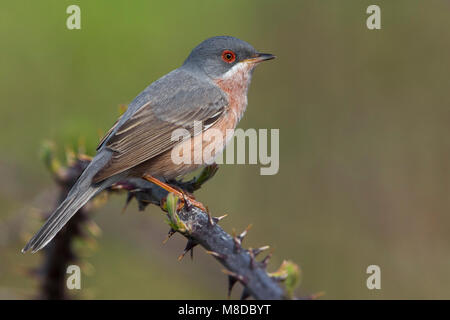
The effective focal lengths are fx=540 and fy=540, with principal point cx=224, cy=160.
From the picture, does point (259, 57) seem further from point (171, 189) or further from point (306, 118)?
point (171, 189)

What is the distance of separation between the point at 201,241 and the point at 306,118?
358cm

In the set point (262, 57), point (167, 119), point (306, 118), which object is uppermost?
point (262, 57)

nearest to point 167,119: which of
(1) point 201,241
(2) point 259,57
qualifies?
(2) point 259,57

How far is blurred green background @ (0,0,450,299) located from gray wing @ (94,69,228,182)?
1.27 m

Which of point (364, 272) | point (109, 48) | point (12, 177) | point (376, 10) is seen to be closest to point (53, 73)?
point (109, 48)

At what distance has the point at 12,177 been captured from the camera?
14.9 ft

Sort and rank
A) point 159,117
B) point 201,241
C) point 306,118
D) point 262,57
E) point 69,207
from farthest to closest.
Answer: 1. point 306,118
2. point 262,57
3. point 159,117
4. point 69,207
5. point 201,241

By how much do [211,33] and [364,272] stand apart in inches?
117

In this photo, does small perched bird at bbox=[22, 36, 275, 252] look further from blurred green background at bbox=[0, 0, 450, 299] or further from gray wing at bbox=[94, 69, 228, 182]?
blurred green background at bbox=[0, 0, 450, 299]

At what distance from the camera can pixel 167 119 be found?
13.8 feet

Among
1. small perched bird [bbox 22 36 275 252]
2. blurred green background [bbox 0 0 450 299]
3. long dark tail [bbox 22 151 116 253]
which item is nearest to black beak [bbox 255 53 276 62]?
small perched bird [bbox 22 36 275 252]

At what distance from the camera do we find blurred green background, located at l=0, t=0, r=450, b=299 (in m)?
5.41

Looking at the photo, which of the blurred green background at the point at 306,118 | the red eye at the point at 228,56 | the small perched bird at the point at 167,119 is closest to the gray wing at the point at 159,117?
the small perched bird at the point at 167,119
